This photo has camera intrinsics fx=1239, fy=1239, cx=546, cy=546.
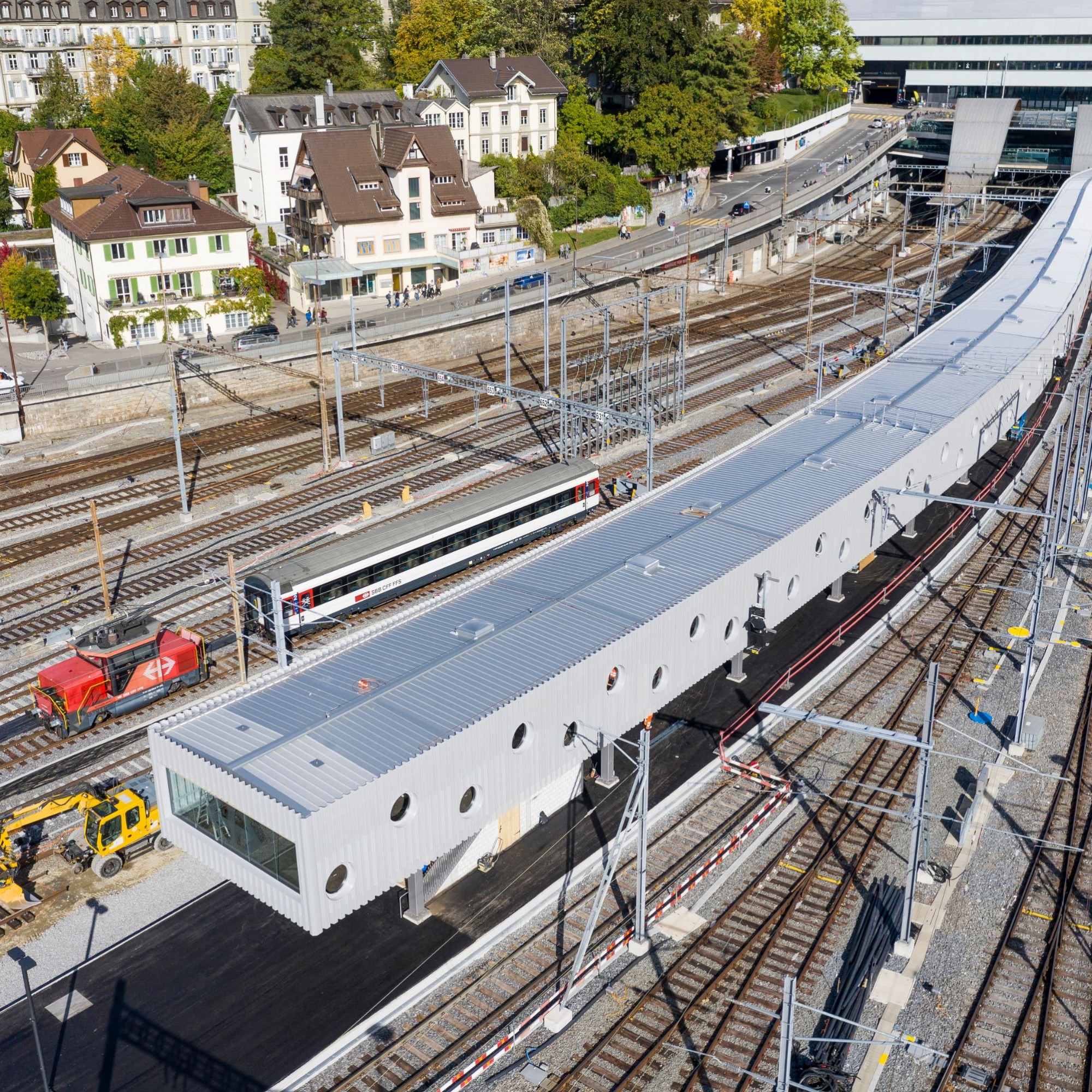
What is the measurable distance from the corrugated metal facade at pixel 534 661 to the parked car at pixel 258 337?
36003 mm

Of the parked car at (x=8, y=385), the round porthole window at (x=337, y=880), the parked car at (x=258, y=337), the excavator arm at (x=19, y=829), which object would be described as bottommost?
the excavator arm at (x=19, y=829)

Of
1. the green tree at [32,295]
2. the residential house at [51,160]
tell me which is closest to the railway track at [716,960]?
the green tree at [32,295]

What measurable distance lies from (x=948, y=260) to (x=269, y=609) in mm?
79847

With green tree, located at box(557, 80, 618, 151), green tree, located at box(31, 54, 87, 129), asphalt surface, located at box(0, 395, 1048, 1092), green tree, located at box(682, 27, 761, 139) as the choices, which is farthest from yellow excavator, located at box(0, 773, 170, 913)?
green tree, located at box(31, 54, 87, 129)

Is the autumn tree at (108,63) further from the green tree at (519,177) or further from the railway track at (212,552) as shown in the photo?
the railway track at (212,552)

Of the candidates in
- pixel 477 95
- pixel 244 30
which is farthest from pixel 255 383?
pixel 244 30

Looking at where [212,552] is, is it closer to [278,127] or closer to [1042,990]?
[1042,990]

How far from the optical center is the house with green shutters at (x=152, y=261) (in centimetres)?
7475

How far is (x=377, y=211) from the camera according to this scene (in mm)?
84750

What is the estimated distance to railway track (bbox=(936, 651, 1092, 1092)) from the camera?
2538 centimetres

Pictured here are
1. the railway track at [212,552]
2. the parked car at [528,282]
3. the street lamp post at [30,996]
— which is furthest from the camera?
the parked car at [528,282]

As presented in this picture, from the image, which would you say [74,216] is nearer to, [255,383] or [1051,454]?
[255,383]

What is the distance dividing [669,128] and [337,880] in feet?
289

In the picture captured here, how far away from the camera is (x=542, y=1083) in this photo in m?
25.2
